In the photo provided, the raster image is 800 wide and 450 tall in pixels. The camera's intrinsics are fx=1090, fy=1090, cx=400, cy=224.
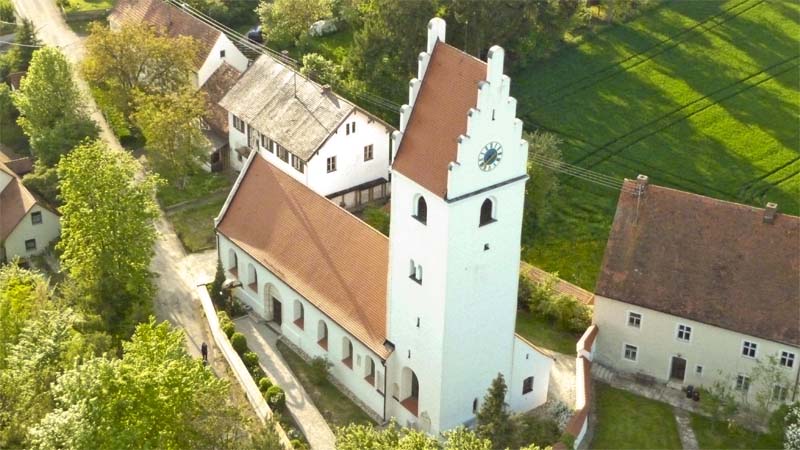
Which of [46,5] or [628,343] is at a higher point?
[46,5]

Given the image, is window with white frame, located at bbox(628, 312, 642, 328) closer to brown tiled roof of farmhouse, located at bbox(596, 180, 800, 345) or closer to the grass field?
brown tiled roof of farmhouse, located at bbox(596, 180, 800, 345)

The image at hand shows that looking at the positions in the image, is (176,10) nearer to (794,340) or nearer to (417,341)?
(417,341)

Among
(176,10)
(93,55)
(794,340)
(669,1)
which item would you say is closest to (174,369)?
(794,340)

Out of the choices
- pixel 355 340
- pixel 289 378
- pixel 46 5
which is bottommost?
pixel 289 378

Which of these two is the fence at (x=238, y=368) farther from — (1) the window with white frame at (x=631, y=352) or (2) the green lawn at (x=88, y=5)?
(2) the green lawn at (x=88, y=5)

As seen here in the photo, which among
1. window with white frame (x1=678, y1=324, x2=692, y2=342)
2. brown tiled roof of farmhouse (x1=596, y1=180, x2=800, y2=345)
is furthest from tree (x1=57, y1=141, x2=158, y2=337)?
window with white frame (x1=678, y1=324, x2=692, y2=342)

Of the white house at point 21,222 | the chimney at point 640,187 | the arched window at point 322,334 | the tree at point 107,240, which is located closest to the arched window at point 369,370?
the arched window at point 322,334

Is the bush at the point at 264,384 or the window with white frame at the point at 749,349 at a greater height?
the window with white frame at the point at 749,349
